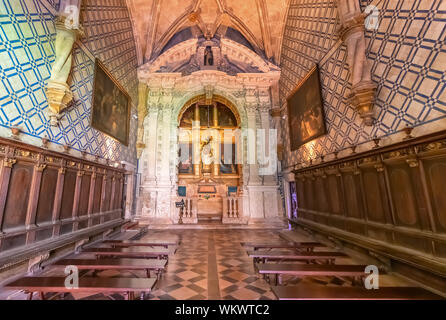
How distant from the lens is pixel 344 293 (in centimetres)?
206

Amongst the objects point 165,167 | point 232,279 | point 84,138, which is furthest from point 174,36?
point 232,279

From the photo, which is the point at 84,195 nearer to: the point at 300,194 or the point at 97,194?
the point at 97,194

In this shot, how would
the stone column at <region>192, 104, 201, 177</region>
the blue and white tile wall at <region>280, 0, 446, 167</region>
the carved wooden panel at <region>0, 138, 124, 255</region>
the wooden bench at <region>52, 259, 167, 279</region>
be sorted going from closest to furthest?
1. the wooden bench at <region>52, 259, 167, 279</region>
2. the blue and white tile wall at <region>280, 0, 446, 167</region>
3. the carved wooden panel at <region>0, 138, 124, 255</region>
4. the stone column at <region>192, 104, 201, 177</region>

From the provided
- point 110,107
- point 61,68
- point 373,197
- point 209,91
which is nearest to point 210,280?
point 373,197

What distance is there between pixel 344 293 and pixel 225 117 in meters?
10.1

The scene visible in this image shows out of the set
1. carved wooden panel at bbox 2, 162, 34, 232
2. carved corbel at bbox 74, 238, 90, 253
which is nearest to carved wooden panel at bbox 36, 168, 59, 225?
carved wooden panel at bbox 2, 162, 34, 232

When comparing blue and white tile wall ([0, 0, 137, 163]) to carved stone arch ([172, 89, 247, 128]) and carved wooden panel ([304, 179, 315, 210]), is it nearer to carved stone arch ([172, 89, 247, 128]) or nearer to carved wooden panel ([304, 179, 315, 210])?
carved stone arch ([172, 89, 247, 128])

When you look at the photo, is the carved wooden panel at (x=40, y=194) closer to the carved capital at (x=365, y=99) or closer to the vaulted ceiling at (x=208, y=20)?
the carved capital at (x=365, y=99)

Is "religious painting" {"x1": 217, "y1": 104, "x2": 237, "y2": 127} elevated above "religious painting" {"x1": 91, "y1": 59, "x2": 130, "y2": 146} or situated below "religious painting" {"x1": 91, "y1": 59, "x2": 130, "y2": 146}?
above

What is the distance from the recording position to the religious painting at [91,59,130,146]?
5.83 meters

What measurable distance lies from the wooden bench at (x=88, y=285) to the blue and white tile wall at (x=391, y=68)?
4.39 meters

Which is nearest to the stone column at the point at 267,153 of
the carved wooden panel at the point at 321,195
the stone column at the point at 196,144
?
the stone column at the point at 196,144

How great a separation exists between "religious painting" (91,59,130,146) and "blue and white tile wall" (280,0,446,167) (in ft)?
21.4
